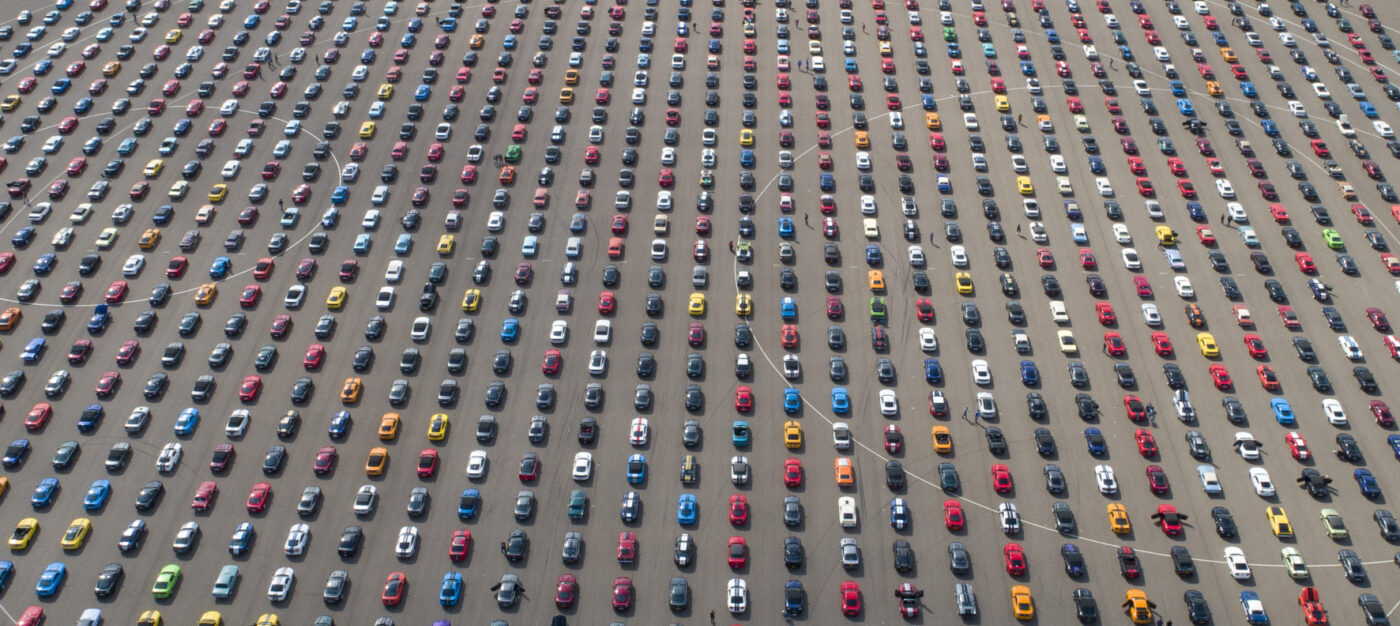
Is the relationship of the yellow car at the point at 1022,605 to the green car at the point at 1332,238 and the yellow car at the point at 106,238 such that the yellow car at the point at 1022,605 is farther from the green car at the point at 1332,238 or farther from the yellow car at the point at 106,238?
the yellow car at the point at 106,238

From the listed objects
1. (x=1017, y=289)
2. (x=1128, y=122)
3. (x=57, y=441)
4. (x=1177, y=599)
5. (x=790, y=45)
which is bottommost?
(x=1177, y=599)

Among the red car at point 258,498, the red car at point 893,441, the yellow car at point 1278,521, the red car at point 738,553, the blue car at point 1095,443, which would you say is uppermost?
the blue car at point 1095,443

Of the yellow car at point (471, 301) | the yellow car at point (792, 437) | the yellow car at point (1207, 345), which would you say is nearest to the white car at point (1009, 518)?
the yellow car at point (792, 437)

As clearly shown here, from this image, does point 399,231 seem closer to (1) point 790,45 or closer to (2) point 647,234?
(2) point 647,234

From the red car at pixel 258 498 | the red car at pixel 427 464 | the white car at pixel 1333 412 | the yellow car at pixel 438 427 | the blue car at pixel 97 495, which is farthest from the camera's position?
the white car at pixel 1333 412

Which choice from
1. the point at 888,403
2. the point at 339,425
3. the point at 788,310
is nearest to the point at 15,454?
the point at 339,425

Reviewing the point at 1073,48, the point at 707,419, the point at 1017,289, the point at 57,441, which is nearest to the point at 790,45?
the point at 1073,48

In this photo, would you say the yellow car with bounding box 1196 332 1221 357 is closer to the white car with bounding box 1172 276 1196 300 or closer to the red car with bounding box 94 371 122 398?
the white car with bounding box 1172 276 1196 300
